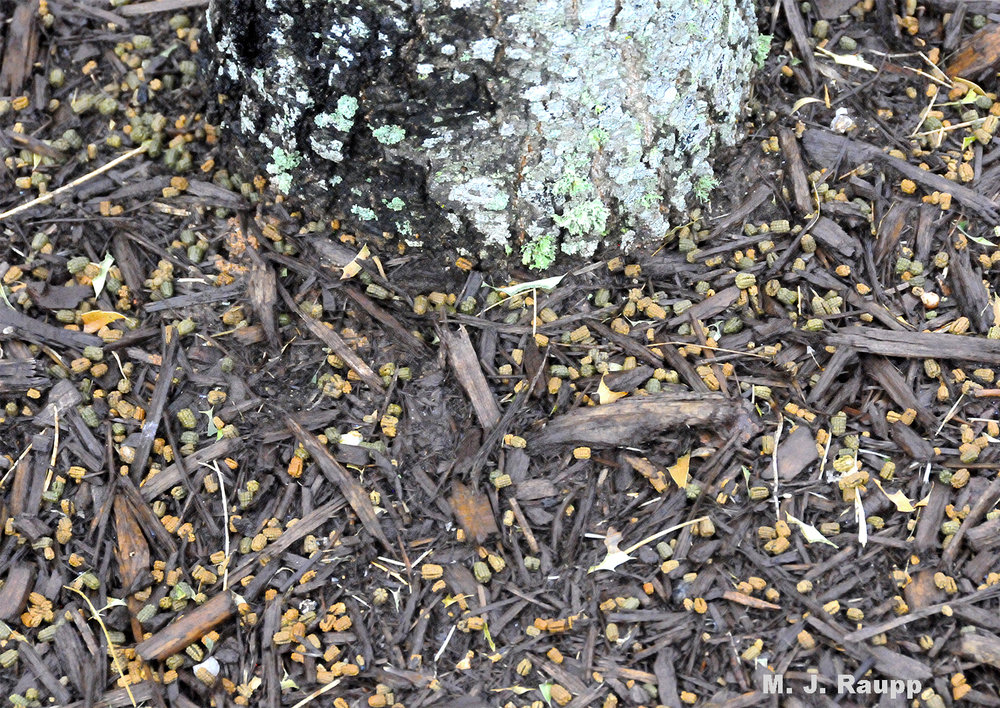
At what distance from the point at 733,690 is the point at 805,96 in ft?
5.08

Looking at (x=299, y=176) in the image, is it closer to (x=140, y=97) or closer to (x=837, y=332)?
(x=140, y=97)

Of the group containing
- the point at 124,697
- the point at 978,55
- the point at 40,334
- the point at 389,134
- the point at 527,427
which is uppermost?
the point at 389,134

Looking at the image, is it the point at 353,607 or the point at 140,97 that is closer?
the point at 353,607

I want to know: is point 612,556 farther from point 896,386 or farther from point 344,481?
point 896,386

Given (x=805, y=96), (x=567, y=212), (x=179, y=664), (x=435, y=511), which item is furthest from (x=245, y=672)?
(x=805, y=96)

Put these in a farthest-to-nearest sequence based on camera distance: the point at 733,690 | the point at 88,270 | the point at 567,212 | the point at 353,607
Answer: the point at 88,270 → the point at 567,212 → the point at 353,607 → the point at 733,690

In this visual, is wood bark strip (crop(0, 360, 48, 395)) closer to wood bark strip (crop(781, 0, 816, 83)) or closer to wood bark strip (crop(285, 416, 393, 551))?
wood bark strip (crop(285, 416, 393, 551))

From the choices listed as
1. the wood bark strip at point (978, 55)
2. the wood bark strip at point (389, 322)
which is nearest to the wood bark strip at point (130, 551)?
the wood bark strip at point (389, 322)

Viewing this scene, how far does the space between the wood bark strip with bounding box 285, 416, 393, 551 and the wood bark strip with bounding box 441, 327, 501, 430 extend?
0.34 meters

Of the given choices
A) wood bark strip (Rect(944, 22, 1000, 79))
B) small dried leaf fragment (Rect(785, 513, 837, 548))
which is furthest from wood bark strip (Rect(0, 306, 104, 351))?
wood bark strip (Rect(944, 22, 1000, 79))

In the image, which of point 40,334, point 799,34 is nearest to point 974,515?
point 799,34

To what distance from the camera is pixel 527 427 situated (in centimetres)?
212

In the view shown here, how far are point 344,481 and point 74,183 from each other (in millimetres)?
1169

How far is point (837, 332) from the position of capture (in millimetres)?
2131
